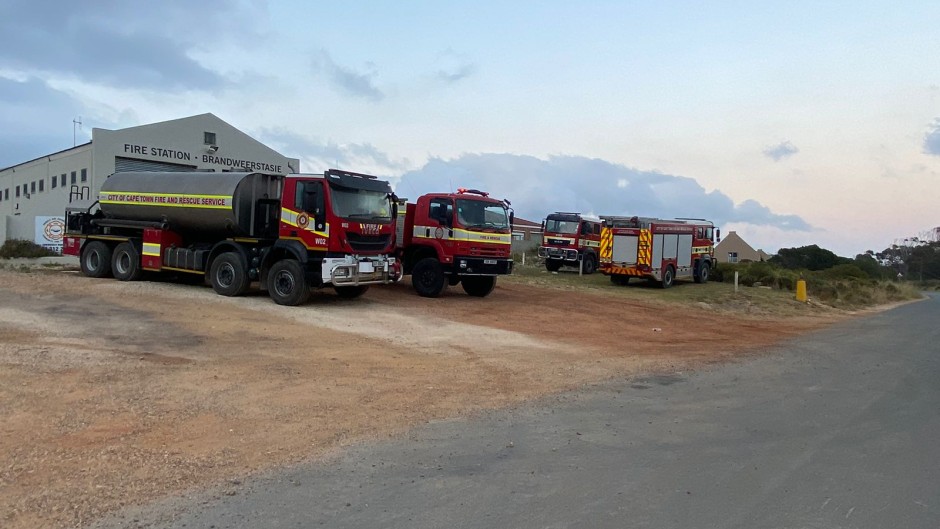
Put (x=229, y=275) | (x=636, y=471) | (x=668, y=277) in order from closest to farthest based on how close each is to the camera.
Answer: (x=636, y=471)
(x=229, y=275)
(x=668, y=277)

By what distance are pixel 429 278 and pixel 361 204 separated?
4.01 m

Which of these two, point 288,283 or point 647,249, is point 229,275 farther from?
point 647,249

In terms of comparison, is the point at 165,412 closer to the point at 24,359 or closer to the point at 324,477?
the point at 324,477

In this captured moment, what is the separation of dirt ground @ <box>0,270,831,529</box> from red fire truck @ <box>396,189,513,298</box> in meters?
1.03

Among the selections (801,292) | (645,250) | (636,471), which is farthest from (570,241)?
(636,471)

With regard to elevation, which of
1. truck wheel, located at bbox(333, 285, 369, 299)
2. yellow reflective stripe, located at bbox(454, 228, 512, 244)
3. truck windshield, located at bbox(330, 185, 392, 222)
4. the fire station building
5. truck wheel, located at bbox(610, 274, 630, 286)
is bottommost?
truck wheel, located at bbox(333, 285, 369, 299)

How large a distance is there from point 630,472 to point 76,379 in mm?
6546

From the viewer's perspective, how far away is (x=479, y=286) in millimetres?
21297

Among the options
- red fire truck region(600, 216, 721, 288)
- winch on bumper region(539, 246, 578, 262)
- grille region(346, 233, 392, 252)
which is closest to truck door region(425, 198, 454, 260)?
grille region(346, 233, 392, 252)

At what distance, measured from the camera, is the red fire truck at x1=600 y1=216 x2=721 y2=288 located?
2814 cm

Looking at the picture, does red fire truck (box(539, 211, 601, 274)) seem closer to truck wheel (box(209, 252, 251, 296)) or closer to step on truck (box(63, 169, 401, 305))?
step on truck (box(63, 169, 401, 305))

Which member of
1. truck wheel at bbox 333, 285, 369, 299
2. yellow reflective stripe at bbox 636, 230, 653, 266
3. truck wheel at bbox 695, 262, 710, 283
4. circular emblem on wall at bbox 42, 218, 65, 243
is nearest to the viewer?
truck wheel at bbox 333, 285, 369, 299

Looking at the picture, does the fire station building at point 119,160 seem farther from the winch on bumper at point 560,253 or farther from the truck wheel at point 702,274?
the truck wheel at point 702,274

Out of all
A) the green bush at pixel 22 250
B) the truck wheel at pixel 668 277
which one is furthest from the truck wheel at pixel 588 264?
the green bush at pixel 22 250
